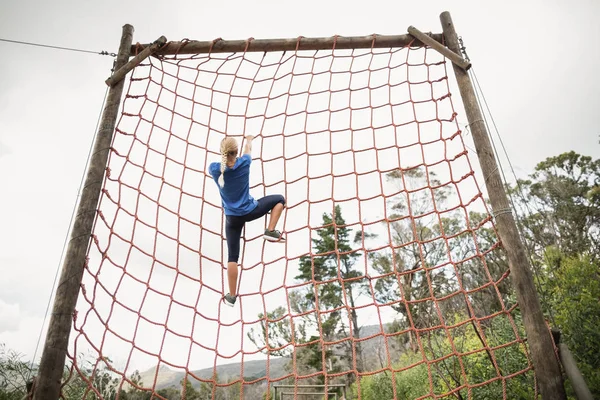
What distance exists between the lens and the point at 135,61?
258 cm

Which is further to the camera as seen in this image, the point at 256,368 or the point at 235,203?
the point at 256,368

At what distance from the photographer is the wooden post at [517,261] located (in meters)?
1.58

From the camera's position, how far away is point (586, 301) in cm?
327

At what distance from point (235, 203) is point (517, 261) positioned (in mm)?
1734

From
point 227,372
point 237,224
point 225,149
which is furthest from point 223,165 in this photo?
point 227,372

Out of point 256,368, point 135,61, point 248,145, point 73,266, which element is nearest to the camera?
point 73,266

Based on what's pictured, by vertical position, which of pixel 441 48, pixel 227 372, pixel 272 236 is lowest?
pixel 272 236

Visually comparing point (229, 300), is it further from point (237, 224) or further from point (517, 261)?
point (517, 261)

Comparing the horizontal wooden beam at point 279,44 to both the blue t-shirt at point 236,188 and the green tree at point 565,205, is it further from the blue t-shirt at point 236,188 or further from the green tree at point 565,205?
the green tree at point 565,205

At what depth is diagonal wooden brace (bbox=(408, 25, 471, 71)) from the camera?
2.36 m

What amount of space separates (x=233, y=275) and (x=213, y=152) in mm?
1048

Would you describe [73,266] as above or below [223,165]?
below

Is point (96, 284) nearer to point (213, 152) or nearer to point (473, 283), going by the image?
point (213, 152)

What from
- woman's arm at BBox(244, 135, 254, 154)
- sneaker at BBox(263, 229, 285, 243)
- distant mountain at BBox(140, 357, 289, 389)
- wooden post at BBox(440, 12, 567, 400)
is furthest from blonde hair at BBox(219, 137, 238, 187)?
distant mountain at BBox(140, 357, 289, 389)
